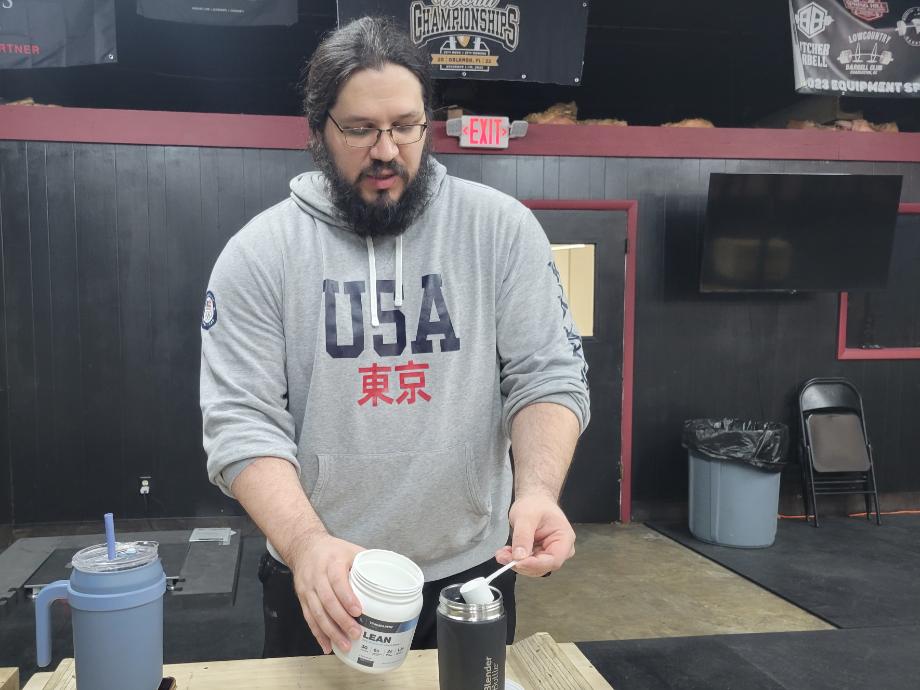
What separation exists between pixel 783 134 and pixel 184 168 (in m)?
3.68

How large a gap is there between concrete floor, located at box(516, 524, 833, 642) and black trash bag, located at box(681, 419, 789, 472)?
598 millimetres

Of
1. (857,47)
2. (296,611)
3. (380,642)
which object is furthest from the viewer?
(857,47)

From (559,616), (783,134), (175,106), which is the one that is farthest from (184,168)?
(783,134)

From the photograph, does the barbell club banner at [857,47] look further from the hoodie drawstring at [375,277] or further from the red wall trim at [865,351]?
the hoodie drawstring at [375,277]

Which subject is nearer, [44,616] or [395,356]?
[44,616]

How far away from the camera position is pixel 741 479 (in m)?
4.17

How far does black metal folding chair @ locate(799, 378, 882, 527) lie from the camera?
4.65 metres

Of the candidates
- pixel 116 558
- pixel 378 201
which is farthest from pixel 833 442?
pixel 116 558

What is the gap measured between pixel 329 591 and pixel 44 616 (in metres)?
0.46

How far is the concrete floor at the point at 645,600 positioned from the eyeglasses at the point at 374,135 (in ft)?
7.94

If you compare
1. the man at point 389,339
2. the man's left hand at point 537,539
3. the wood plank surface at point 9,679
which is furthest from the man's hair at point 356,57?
the wood plank surface at point 9,679

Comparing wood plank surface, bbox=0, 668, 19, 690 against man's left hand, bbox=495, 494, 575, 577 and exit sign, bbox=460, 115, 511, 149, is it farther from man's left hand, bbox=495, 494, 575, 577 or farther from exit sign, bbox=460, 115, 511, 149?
exit sign, bbox=460, 115, 511, 149

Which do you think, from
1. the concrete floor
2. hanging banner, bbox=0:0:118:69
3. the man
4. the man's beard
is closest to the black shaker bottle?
the man

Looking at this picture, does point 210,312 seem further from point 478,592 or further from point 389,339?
point 478,592
